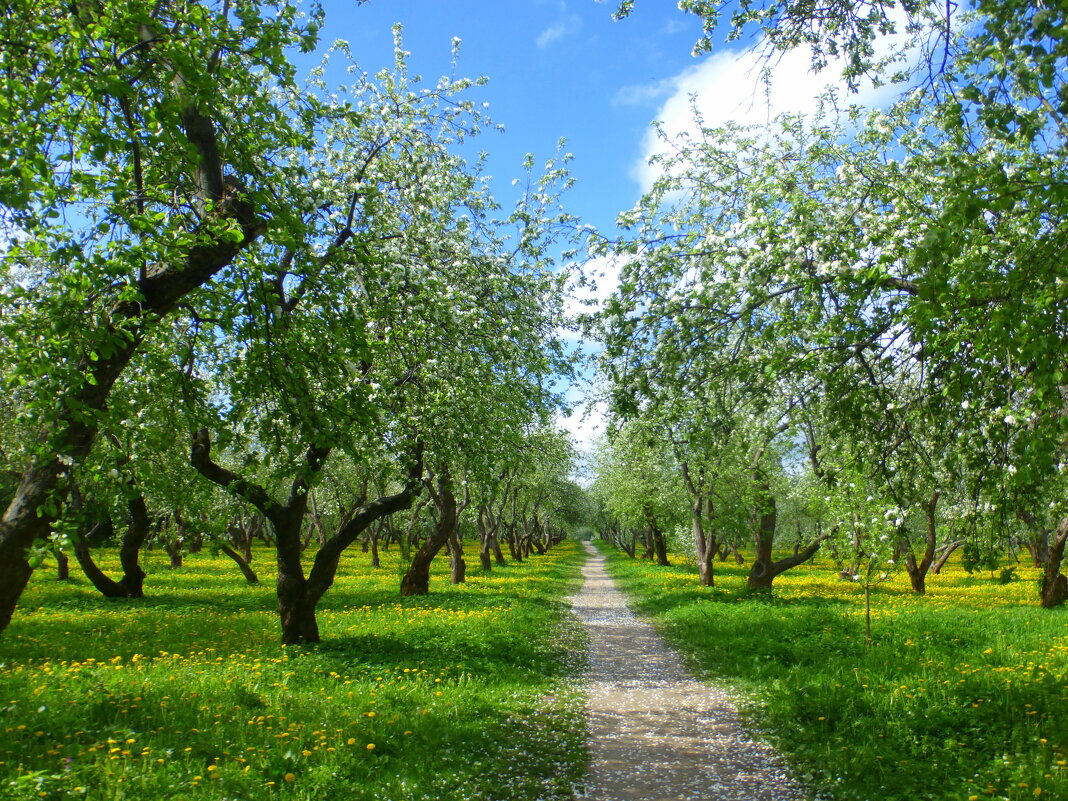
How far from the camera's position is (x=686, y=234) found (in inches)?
365

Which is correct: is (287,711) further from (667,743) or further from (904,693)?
(904,693)

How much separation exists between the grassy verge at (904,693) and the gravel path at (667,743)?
0.41 m

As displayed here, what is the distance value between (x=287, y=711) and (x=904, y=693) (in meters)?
7.60

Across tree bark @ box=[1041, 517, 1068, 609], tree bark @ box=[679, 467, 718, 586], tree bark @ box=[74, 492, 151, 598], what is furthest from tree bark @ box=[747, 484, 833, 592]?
tree bark @ box=[74, 492, 151, 598]

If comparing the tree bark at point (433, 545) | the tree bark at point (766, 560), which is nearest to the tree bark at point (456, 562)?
the tree bark at point (433, 545)

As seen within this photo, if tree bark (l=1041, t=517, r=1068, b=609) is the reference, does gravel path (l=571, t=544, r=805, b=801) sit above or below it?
below

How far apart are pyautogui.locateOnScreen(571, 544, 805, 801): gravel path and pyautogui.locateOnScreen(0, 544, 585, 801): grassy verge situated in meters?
0.40

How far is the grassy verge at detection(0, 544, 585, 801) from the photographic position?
5938 mm

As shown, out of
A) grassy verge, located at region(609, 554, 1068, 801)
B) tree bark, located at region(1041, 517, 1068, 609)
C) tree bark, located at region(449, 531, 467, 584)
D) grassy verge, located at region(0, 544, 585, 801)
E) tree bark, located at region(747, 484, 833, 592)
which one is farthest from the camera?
tree bark, located at region(449, 531, 467, 584)

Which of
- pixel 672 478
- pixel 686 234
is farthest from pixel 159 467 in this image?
pixel 672 478

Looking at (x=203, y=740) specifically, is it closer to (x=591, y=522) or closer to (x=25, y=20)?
(x=25, y=20)

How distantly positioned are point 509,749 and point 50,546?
5.10 metres

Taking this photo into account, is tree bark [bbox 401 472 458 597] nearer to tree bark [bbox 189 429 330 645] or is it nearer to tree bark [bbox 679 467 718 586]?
tree bark [bbox 189 429 330 645]

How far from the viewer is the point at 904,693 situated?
28.5ft
